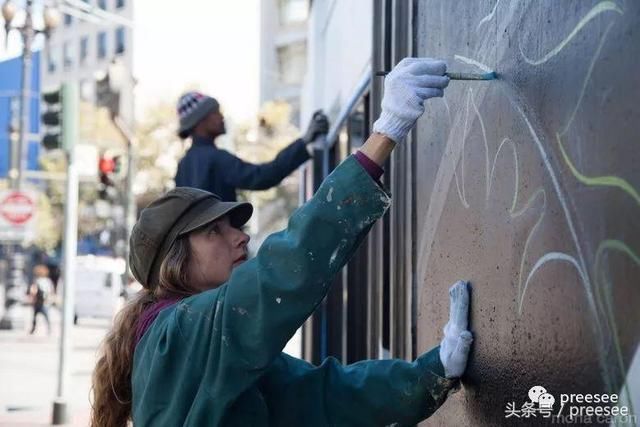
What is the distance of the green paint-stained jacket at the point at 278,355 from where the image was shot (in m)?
1.93

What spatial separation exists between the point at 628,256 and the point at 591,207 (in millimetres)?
174

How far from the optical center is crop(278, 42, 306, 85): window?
4641 cm

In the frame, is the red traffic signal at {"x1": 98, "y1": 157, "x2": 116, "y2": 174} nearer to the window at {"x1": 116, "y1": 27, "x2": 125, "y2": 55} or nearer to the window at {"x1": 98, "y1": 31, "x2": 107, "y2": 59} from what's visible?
the window at {"x1": 116, "y1": 27, "x2": 125, "y2": 55}

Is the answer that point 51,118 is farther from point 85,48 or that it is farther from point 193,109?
point 85,48

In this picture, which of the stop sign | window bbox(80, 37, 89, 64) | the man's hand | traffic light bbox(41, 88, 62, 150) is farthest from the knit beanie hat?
window bbox(80, 37, 89, 64)

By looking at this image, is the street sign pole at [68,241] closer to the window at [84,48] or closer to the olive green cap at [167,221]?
the olive green cap at [167,221]

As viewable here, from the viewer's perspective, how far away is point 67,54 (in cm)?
6756

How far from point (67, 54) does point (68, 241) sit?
2379 inches

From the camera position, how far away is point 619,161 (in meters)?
1.51

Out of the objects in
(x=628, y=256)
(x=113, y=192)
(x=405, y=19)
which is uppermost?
(x=405, y=19)

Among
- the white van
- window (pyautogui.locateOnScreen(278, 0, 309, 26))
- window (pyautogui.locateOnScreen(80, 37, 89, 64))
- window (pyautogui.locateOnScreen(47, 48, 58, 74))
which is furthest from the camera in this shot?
window (pyautogui.locateOnScreen(47, 48, 58, 74))

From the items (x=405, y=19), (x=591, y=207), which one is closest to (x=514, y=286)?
(x=591, y=207)

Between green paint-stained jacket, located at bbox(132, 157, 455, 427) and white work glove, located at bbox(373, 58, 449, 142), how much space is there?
111mm

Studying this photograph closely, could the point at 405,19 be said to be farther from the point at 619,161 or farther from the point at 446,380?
the point at 619,161
